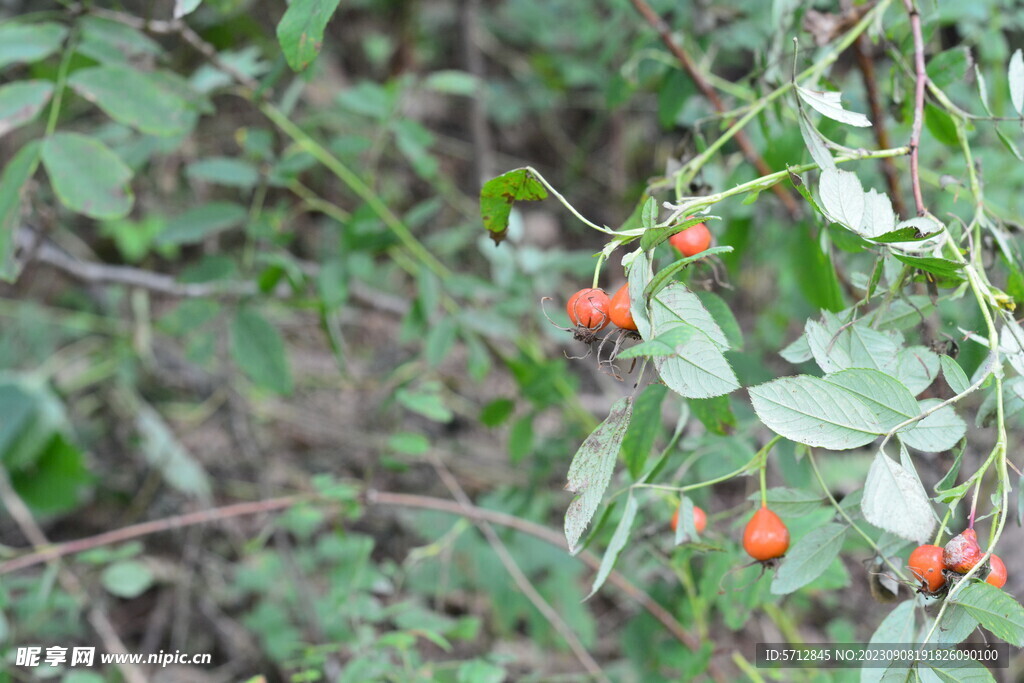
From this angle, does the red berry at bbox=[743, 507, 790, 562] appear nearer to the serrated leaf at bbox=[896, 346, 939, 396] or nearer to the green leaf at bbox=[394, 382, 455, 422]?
the serrated leaf at bbox=[896, 346, 939, 396]

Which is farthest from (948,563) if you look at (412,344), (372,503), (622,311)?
(412,344)

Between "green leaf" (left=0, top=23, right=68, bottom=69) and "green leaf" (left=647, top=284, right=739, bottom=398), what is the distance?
1.23 meters

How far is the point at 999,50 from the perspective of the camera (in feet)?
5.46

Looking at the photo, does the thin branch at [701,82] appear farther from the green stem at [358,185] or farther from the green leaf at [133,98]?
the green leaf at [133,98]

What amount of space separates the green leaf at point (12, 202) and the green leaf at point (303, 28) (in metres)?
0.64

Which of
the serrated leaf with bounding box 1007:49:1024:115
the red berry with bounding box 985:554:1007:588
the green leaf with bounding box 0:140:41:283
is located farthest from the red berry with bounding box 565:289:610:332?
the green leaf with bounding box 0:140:41:283

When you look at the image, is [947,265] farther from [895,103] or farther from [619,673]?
[619,673]

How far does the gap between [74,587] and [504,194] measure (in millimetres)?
1754

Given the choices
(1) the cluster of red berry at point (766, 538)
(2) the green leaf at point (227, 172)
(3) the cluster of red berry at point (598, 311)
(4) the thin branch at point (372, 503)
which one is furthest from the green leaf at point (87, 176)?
(1) the cluster of red berry at point (766, 538)

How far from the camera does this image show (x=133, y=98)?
1.32 meters

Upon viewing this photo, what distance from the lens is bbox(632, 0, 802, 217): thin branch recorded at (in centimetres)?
129

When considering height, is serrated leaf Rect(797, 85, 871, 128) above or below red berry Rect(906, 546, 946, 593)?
above

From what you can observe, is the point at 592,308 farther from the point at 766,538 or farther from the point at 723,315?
the point at 766,538

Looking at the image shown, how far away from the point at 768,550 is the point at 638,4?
93 cm
